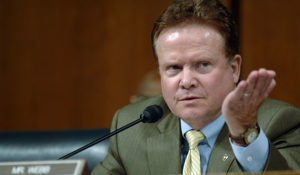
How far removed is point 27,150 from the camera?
6.38 feet

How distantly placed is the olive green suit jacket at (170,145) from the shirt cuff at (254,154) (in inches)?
0.9

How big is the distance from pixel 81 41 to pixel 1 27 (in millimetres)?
718

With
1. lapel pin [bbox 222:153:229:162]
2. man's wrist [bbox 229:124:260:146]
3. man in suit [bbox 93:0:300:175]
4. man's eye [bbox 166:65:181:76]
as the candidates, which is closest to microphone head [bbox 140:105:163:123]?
man in suit [bbox 93:0:300:175]

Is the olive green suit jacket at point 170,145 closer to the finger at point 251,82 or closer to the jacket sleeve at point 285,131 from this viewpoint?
the jacket sleeve at point 285,131

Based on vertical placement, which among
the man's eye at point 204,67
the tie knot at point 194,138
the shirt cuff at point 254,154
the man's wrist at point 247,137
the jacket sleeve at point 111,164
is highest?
the man's eye at point 204,67

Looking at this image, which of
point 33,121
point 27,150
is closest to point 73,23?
point 33,121

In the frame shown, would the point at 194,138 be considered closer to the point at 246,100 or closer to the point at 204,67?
the point at 204,67

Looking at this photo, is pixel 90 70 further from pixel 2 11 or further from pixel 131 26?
pixel 2 11

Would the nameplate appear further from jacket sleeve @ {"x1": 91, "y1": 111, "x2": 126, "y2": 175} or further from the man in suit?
jacket sleeve @ {"x1": 91, "y1": 111, "x2": 126, "y2": 175}

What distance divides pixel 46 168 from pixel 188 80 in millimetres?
608

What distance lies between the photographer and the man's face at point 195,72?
1458 mm

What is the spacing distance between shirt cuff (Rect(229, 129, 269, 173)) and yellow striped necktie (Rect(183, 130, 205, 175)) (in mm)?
266

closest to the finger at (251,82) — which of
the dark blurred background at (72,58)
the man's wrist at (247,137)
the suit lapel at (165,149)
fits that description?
the man's wrist at (247,137)

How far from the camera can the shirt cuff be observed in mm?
1224
